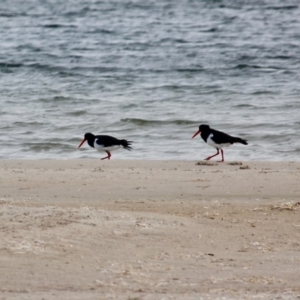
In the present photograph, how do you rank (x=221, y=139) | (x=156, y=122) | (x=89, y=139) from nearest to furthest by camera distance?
1. (x=221, y=139)
2. (x=89, y=139)
3. (x=156, y=122)

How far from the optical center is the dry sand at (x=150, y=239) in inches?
204

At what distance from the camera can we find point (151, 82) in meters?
20.3

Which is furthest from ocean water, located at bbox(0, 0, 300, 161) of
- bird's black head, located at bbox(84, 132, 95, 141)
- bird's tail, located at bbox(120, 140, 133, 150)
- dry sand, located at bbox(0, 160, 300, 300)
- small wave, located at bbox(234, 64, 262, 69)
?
dry sand, located at bbox(0, 160, 300, 300)

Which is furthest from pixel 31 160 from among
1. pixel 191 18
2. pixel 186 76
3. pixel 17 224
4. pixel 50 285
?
pixel 191 18

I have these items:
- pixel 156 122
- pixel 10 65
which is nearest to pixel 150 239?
pixel 156 122

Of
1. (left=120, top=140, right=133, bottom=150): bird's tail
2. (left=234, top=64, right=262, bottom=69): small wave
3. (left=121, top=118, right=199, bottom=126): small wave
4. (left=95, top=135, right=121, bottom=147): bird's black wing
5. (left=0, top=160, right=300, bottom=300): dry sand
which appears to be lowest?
(left=234, top=64, right=262, bottom=69): small wave

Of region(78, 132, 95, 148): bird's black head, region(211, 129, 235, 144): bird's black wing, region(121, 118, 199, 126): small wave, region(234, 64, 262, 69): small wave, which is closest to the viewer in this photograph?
region(211, 129, 235, 144): bird's black wing

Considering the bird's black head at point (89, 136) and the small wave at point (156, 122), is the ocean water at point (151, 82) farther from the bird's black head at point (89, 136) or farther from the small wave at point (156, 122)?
the bird's black head at point (89, 136)

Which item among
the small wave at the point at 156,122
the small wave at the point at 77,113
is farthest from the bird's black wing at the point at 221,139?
the small wave at the point at 77,113

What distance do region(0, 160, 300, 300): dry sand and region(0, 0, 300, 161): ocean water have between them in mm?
3336

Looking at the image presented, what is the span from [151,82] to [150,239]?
47.0ft

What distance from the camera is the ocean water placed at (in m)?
13.5

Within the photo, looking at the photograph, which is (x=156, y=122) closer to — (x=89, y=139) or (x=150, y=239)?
(x=89, y=139)

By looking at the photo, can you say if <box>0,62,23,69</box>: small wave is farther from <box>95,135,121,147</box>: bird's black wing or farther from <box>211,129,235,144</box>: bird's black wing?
<box>211,129,235,144</box>: bird's black wing
